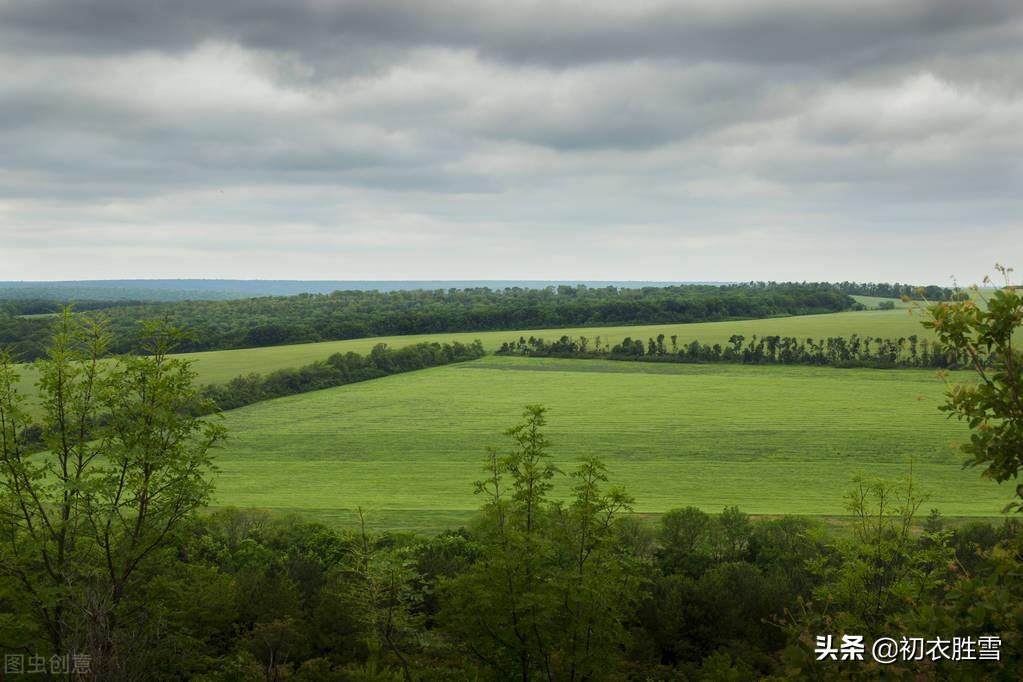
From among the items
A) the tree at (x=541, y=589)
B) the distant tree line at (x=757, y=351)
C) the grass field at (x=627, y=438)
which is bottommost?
the grass field at (x=627, y=438)

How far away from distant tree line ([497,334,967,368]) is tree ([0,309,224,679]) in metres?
114

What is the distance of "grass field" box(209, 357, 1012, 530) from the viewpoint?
59.8 meters

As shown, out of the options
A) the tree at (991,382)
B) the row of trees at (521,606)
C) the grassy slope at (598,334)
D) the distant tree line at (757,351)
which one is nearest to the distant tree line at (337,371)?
the grassy slope at (598,334)

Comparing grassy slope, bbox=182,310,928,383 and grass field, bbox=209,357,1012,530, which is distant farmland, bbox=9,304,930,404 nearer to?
grassy slope, bbox=182,310,928,383

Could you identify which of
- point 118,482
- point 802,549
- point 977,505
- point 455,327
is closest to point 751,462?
point 977,505

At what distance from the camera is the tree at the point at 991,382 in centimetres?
861

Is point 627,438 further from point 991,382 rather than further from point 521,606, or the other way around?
point 991,382

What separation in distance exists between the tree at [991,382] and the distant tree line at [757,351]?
4560 inches

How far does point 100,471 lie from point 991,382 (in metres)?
18.7

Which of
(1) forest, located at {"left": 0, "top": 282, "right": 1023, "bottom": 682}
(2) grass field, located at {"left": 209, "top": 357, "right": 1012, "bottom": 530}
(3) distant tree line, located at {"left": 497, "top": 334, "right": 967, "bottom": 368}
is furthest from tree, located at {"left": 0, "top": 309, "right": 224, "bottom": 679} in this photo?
(3) distant tree line, located at {"left": 497, "top": 334, "right": 967, "bottom": 368}

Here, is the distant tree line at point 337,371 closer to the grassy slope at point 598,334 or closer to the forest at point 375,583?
the grassy slope at point 598,334

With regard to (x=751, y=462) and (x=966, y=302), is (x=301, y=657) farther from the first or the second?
(x=751, y=462)

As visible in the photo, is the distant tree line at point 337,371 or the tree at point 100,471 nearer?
the tree at point 100,471

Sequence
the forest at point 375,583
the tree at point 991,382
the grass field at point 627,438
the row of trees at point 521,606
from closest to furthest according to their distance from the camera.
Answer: the tree at point 991,382 < the forest at point 375,583 < the row of trees at point 521,606 < the grass field at point 627,438
